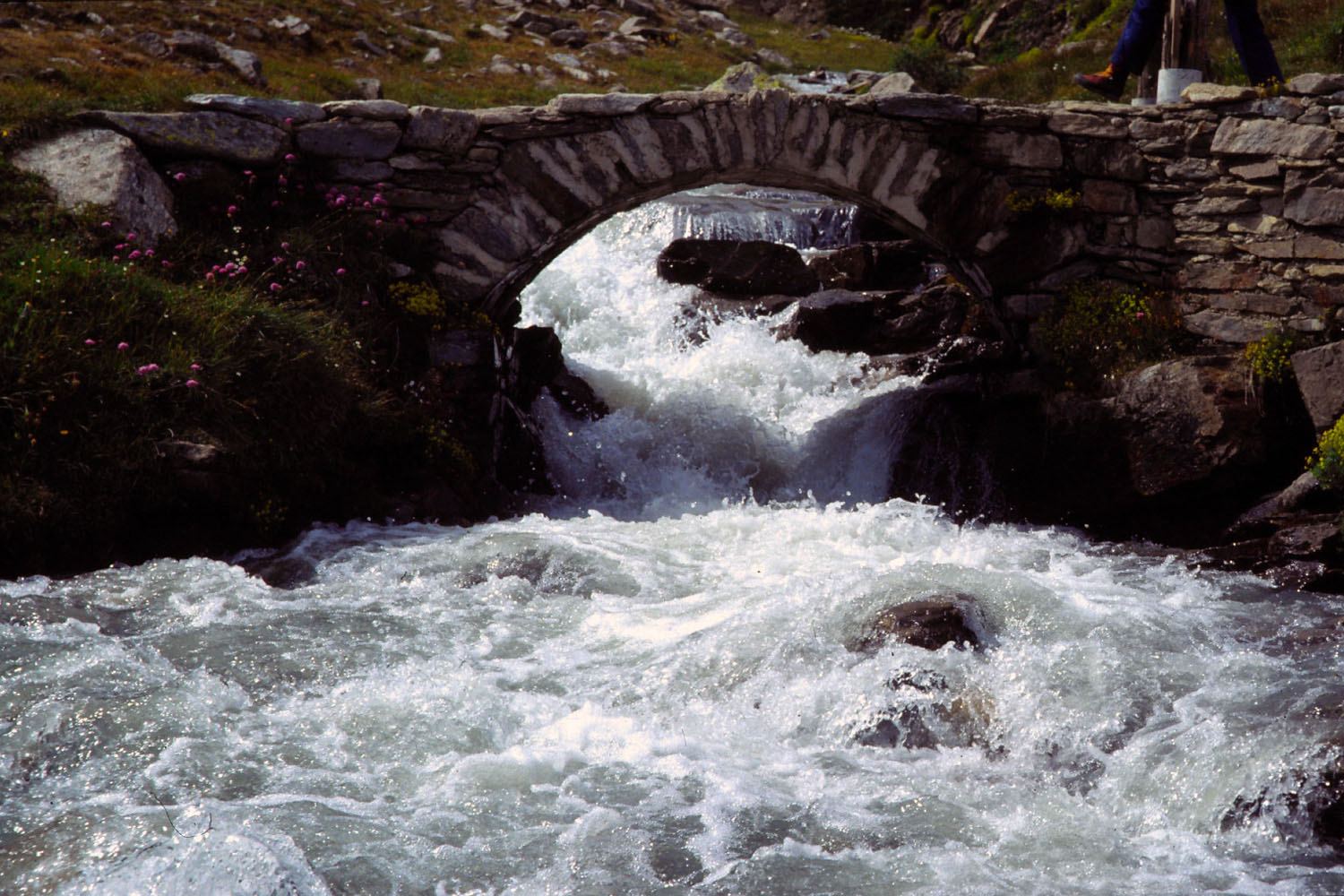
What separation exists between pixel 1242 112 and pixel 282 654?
288 inches

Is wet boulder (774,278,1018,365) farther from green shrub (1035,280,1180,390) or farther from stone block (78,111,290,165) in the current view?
stone block (78,111,290,165)

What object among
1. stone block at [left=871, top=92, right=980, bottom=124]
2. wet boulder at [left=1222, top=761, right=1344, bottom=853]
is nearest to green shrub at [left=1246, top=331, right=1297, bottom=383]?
stone block at [left=871, top=92, right=980, bottom=124]

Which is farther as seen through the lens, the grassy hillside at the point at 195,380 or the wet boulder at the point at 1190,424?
the wet boulder at the point at 1190,424

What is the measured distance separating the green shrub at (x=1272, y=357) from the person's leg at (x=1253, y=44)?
1936 mm

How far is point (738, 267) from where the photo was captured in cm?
1342

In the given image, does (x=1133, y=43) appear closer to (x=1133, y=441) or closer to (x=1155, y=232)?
(x=1155, y=232)

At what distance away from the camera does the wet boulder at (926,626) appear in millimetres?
5168

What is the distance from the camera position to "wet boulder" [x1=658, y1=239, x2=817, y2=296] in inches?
524

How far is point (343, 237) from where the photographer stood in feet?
27.8

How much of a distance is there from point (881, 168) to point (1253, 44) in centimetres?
282

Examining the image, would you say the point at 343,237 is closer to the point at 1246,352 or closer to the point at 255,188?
the point at 255,188

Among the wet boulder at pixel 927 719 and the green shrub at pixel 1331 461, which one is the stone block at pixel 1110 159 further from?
the wet boulder at pixel 927 719

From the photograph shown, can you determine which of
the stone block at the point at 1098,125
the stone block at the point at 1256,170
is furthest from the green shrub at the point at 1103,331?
the stone block at the point at 1098,125

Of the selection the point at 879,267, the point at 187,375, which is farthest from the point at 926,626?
the point at 879,267
